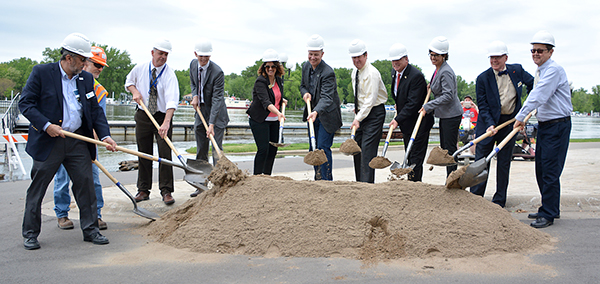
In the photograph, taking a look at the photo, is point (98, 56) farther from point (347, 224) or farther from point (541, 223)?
point (541, 223)

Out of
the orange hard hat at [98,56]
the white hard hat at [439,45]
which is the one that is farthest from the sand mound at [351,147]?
the orange hard hat at [98,56]

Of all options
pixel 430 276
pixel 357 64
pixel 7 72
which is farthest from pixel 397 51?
pixel 7 72

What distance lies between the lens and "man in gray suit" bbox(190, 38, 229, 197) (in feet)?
20.1

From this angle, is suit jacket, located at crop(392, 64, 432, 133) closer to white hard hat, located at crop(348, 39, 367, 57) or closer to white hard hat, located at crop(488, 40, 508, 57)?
white hard hat, located at crop(348, 39, 367, 57)

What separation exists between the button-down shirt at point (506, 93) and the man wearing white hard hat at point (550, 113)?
0.48 meters

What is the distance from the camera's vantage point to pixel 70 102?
13.5ft

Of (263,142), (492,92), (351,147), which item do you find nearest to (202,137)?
(263,142)

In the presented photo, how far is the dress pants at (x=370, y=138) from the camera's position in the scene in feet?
18.7

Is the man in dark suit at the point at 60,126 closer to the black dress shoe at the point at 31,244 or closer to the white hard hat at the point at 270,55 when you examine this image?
the black dress shoe at the point at 31,244

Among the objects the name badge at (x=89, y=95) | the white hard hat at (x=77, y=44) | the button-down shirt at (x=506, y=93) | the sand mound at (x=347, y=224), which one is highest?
the white hard hat at (x=77, y=44)

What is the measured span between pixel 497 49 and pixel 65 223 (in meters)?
5.30

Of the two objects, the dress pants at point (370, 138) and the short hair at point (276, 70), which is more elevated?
the short hair at point (276, 70)

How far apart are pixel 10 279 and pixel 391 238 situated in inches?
115

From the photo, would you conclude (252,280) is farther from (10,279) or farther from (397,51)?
(397,51)
